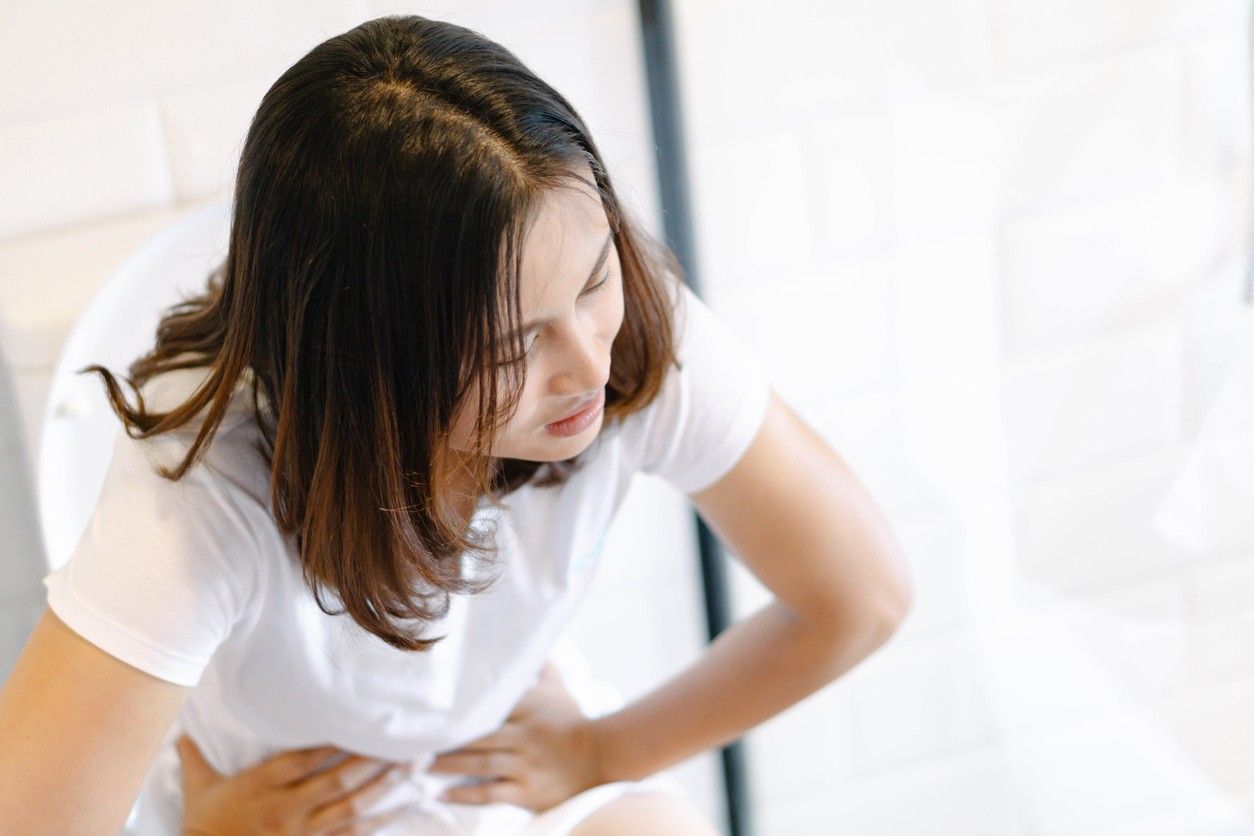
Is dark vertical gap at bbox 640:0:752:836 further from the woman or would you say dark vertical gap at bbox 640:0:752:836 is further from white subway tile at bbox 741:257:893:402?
the woman

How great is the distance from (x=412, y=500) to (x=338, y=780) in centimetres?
26

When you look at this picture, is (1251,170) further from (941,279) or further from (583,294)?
(583,294)

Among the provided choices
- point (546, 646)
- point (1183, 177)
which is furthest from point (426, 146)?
point (1183, 177)

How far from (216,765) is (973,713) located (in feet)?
2.34

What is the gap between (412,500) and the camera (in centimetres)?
66

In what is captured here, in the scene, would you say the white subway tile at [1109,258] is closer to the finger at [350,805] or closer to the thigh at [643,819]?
the thigh at [643,819]

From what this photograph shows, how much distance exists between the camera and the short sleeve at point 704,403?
0.77m

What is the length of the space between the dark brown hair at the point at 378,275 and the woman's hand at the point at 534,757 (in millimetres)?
207

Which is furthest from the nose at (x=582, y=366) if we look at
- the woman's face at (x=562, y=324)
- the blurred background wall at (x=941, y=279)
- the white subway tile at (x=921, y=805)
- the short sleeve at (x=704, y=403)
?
the white subway tile at (x=921, y=805)

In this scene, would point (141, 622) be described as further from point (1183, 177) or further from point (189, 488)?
point (1183, 177)

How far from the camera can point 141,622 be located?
649mm

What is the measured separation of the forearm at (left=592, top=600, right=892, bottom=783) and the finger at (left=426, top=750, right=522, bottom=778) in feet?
0.25

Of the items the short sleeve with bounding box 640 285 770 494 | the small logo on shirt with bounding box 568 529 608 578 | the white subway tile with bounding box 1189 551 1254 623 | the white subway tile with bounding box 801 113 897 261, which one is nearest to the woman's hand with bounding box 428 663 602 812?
the small logo on shirt with bounding box 568 529 608 578

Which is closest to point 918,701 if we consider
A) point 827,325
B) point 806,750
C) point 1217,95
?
point 806,750
